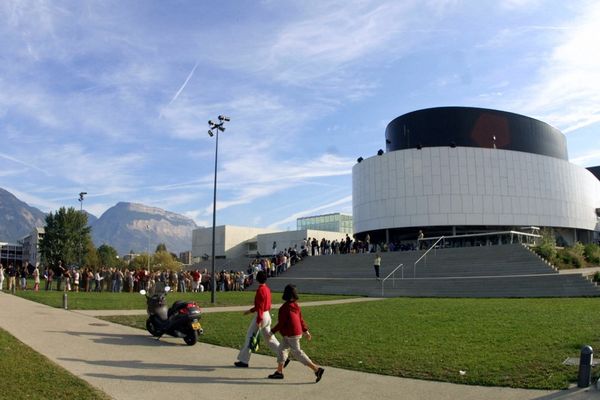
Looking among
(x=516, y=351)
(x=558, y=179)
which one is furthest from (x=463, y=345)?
(x=558, y=179)

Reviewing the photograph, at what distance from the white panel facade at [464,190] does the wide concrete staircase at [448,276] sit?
23.0 metres

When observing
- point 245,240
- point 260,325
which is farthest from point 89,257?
point 260,325

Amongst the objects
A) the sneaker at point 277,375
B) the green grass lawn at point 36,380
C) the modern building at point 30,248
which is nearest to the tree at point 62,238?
the green grass lawn at point 36,380

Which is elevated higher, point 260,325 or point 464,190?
point 464,190

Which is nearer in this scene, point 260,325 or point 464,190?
point 260,325

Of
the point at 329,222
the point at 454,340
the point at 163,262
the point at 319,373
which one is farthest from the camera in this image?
the point at 329,222

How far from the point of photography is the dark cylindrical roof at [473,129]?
221ft

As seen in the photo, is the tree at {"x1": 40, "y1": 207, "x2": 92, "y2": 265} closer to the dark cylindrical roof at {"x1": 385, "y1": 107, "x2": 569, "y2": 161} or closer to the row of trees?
the row of trees

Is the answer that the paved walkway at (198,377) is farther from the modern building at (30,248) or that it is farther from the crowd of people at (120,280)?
the modern building at (30,248)

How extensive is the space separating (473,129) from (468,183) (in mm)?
11623

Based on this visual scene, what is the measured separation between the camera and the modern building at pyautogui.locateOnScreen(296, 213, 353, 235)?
313 feet

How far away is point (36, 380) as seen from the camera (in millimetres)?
6629

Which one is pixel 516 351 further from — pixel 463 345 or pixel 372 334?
pixel 372 334

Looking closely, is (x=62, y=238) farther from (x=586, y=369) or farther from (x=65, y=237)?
(x=586, y=369)
